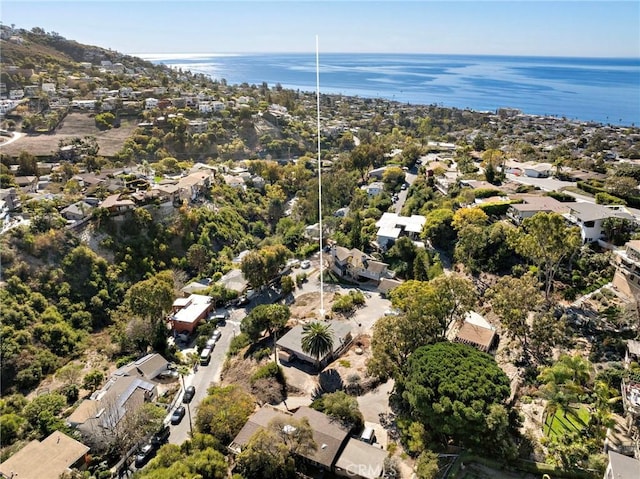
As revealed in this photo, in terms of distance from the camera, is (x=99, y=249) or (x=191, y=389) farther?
(x=99, y=249)

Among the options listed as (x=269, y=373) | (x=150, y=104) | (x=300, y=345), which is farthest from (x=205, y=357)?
(x=150, y=104)

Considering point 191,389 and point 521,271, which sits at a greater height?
point 521,271

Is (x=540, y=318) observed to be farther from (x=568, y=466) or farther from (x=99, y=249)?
(x=99, y=249)

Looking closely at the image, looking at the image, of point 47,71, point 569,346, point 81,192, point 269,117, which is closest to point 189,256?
point 81,192

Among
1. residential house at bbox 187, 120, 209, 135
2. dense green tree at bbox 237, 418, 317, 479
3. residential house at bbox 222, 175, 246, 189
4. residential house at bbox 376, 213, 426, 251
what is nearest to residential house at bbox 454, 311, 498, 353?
dense green tree at bbox 237, 418, 317, 479

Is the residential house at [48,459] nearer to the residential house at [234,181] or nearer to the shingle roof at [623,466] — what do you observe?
the shingle roof at [623,466]

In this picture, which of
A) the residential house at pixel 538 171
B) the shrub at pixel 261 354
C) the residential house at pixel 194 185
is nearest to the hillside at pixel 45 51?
the residential house at pixel 194 185
